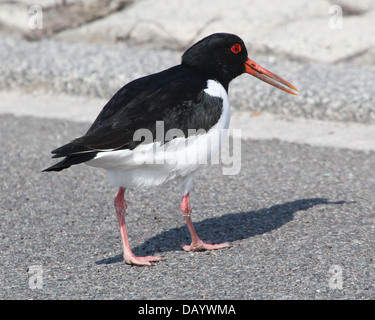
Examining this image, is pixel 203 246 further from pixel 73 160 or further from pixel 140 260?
pixel 73 160

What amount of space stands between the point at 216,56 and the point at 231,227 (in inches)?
54.6

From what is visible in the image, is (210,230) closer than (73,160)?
No

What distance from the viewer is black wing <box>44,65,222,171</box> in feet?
15.0

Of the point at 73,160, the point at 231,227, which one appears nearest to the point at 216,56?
the point at 231,227

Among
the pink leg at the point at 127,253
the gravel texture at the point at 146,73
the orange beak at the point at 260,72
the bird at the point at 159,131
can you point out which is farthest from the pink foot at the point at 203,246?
the gravel texture at the point at 146,73

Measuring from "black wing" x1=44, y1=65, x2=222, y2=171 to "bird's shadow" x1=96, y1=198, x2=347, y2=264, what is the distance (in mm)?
1000

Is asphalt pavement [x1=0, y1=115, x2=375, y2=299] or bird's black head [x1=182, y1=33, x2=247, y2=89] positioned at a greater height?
bird's black head [x1=182, y1=33, x2=247, y2=89]

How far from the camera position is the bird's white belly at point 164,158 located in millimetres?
4707

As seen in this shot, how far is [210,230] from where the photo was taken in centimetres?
566

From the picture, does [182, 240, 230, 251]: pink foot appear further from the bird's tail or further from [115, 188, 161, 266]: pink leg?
the bird's tail

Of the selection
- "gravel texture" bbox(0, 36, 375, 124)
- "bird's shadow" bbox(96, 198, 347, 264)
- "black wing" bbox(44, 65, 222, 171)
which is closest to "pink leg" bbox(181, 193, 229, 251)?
"bird's shadow" bbox(96, 198, 347, 264)

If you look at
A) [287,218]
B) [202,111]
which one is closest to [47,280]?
[202,111]

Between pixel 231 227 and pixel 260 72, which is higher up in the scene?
pixel 260 72

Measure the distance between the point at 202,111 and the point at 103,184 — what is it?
2.11m
